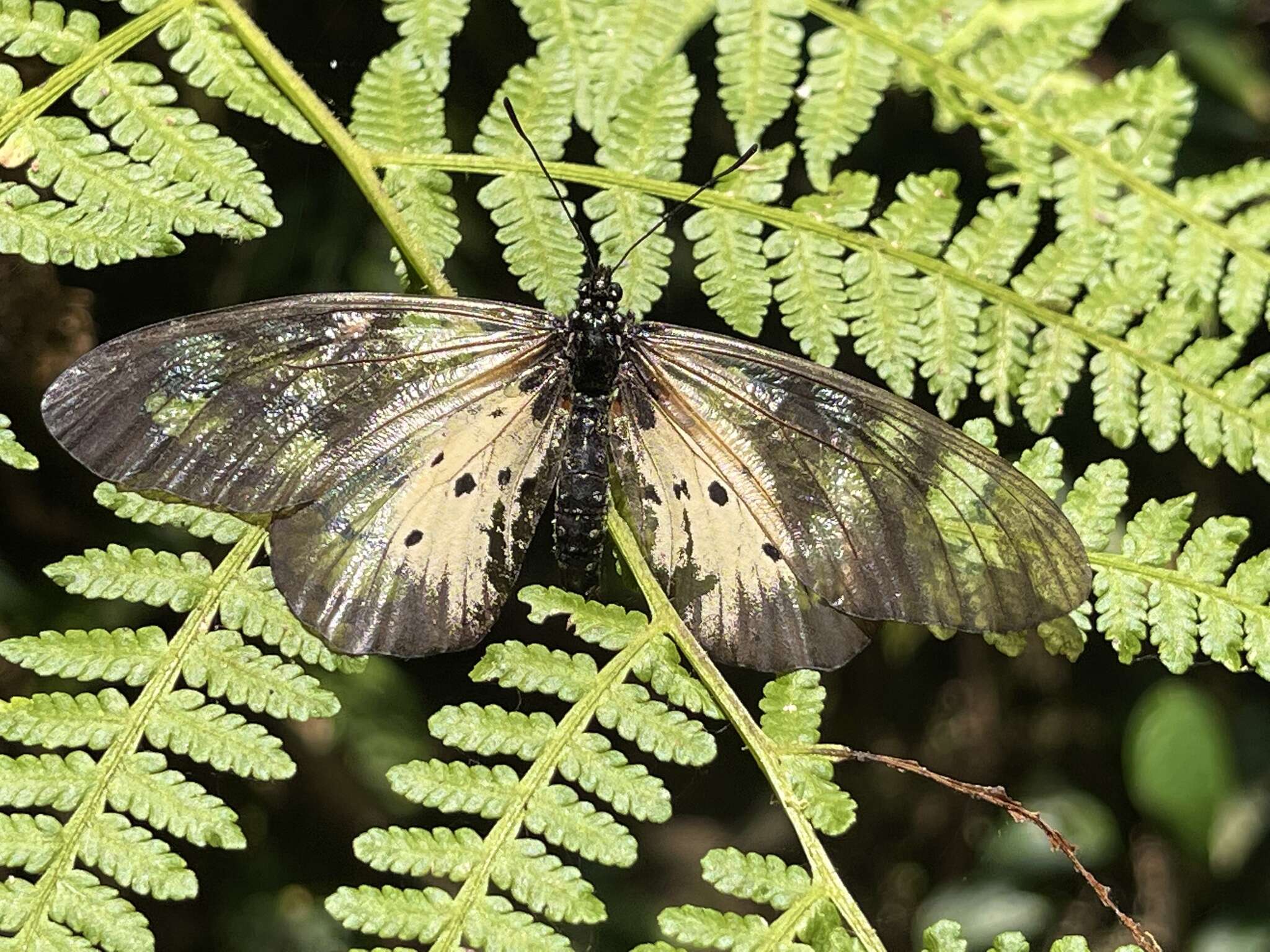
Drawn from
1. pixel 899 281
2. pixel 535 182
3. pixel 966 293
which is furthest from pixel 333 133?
pixel 966 293

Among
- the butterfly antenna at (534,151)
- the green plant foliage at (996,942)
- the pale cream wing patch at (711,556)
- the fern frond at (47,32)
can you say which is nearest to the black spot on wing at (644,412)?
the pale cream wing patch at (711,556)

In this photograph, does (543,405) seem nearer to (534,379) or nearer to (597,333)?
(534,379)

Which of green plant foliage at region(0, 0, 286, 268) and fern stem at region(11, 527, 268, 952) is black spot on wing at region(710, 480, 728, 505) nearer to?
fern stem at region(11, 527, 268, 952)

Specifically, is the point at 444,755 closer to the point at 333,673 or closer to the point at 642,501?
the point at 333,673

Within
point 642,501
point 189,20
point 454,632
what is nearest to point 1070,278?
point 642,501

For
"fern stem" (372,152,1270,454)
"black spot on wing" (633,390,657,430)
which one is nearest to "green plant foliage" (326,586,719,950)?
"black spot on wing" (633,390,657,430)

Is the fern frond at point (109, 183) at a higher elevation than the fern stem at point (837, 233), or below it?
below

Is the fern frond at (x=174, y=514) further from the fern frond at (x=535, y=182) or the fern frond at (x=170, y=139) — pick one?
the fern frond at (x=535, y=182)
